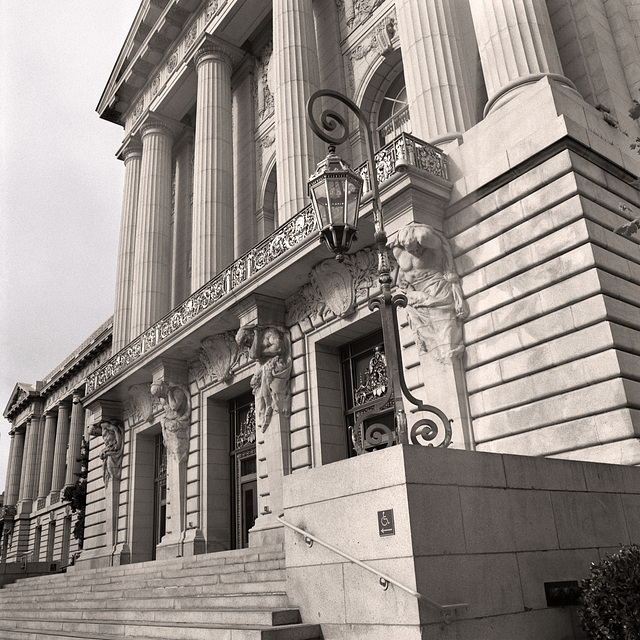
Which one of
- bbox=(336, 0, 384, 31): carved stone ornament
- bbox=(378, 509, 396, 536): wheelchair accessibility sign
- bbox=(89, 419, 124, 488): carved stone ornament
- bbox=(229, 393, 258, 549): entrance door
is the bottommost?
bbox=(378, 509, 396, 536): wheelchair accessibility sign

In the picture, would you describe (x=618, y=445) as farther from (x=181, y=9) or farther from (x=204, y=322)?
(x=181, y=9)

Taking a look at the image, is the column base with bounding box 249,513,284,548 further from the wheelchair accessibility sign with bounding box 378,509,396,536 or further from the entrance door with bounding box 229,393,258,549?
the wheelchair accessibility sign with bounding box 378,509,396,536

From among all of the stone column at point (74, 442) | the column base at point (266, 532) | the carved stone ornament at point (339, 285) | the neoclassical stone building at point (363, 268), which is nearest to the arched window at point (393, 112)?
the neoclassical stone building at point (363, 268)

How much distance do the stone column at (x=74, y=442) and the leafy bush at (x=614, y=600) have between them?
49214 millimetres

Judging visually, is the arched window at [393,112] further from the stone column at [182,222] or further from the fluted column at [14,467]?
the fluted column at [14,467]

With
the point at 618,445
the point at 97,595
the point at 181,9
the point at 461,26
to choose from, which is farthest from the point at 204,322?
the point at 181,9

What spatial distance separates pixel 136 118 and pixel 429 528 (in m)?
31.9

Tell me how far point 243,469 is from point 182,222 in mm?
14710

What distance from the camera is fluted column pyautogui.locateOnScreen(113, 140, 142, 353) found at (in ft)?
97.0

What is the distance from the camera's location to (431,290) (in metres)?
12.9

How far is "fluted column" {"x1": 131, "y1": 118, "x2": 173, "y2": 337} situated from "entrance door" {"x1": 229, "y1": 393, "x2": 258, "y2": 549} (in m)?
8.35

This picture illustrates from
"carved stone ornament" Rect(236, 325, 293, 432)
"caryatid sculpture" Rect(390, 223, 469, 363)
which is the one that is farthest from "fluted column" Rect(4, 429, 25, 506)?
"caryatid sculpture" Rect(390, 223, 469, 363)

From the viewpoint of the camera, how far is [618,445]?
994cm

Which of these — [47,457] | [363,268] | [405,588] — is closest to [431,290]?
[363,268]
